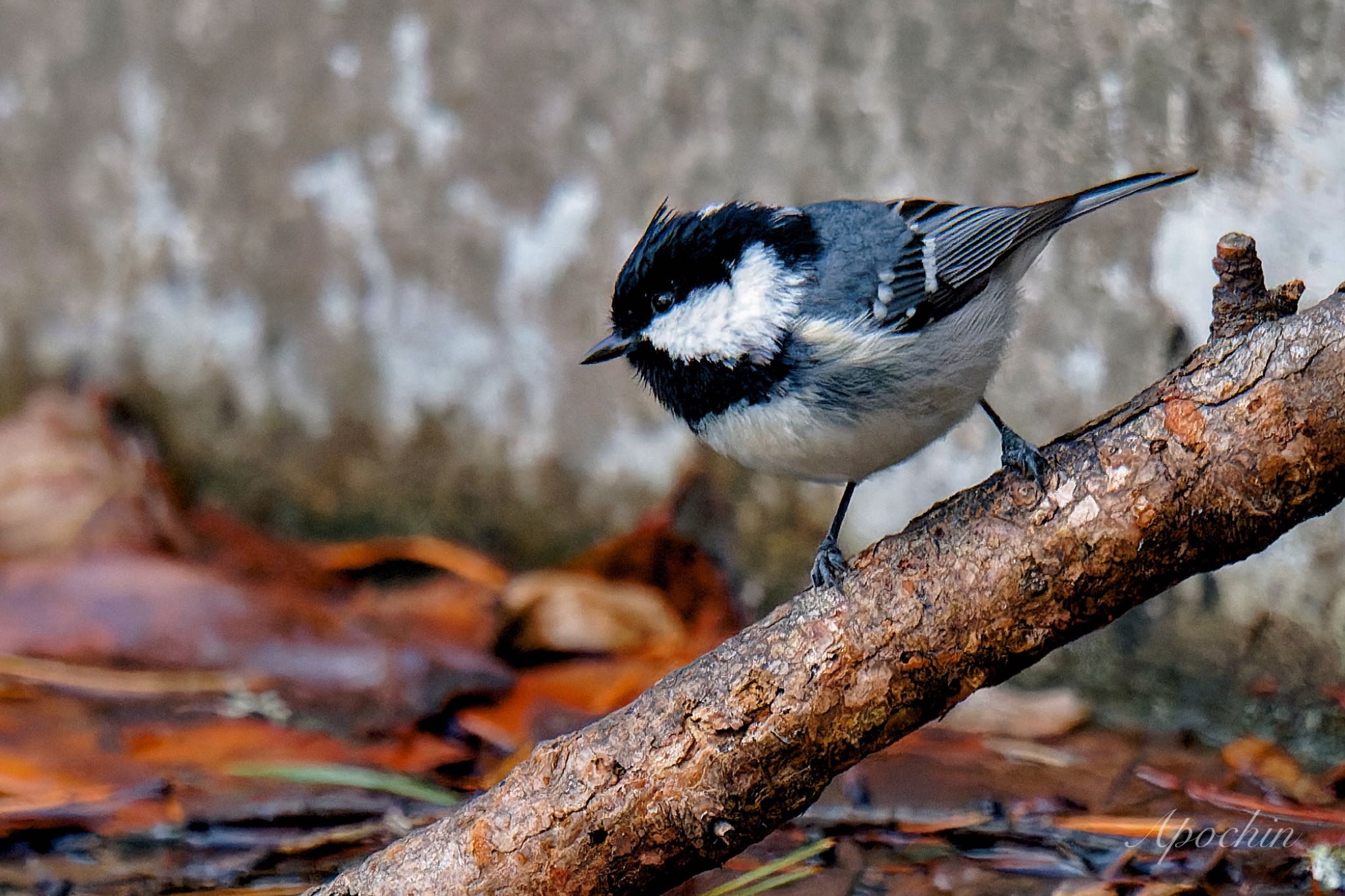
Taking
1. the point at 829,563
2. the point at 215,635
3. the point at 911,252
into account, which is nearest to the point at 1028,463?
the point at 829,563

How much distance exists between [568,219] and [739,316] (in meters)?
1.13

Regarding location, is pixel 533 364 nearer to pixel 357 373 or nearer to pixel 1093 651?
pixel 357 373

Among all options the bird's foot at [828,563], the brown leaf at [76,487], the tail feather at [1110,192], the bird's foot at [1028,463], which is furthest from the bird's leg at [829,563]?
the brown leaf at [76,487]

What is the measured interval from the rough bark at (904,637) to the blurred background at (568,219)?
108cm

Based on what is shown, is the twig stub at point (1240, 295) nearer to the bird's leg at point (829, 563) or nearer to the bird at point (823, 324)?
the bird at point (823, 324)

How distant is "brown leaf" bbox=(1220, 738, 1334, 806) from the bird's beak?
1393mm

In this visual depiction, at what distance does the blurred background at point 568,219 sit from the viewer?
2.67m

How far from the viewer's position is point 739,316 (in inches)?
86.6

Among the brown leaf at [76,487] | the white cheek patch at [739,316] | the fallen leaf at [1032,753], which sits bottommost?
the fallen leaf at [1032,753]

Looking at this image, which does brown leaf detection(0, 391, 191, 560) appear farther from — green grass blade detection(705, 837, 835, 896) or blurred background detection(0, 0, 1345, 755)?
green grass blade detection(705, 837, 835, 896)

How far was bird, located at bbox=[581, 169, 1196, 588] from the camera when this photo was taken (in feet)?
6.99

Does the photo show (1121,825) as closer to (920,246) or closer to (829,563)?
(829,563)

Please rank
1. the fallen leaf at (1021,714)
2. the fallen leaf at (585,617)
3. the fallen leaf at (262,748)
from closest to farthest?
the fallen leaf at (262,748)
the fallen leaf at (1021,714)
the fallen leaf at (585,617)

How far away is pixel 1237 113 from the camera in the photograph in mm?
2627
